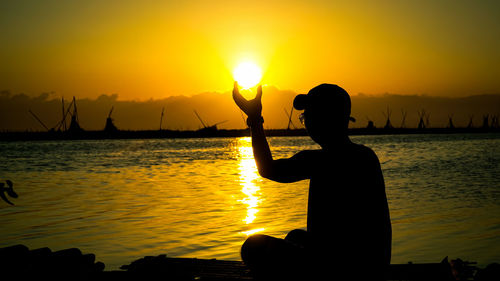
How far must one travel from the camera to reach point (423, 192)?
2288 centimetres

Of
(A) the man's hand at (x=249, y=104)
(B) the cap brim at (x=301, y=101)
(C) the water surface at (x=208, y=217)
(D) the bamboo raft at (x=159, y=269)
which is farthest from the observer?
(C) the water surface at (x=208, y=217)

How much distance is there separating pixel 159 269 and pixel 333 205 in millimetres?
3974

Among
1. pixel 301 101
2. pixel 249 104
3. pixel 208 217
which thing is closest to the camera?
pixel 301 101

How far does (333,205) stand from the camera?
3137 millimetres

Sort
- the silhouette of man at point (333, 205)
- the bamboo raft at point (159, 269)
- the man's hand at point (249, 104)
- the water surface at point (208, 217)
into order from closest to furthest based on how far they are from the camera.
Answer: the silhouette of man at point (333, 205) < the man's hand at point (249, 104) < the bamboo raft at point (159, 269) < the water surface at point (208, 217)

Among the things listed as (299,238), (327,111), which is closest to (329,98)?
(327,111)

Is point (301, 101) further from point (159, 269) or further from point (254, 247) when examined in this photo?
point (159, 269)

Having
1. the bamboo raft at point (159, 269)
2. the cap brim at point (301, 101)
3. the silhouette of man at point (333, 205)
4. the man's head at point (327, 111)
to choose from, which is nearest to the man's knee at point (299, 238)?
the silhouette of man at point (333, 205)

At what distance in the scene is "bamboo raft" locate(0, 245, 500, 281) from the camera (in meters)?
6.27

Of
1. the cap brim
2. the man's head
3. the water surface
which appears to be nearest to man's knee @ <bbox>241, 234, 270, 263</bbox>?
the man's head

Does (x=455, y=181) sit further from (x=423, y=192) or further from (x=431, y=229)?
(x=431, y=229)

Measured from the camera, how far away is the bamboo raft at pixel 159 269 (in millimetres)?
6270

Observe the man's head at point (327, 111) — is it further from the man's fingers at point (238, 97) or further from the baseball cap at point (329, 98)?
the man's fingers at point (238, 97)

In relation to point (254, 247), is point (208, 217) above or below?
below
